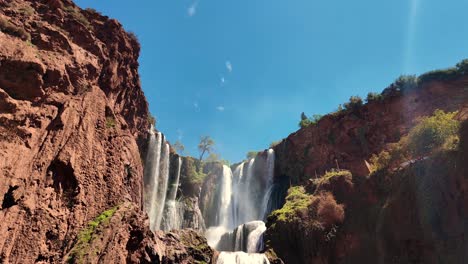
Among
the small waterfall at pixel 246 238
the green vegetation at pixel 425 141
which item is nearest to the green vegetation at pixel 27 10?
the small waterfall at pixel 246 238

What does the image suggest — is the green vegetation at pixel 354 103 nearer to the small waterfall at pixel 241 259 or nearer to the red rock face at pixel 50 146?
the small waterfall at pixel 241 259

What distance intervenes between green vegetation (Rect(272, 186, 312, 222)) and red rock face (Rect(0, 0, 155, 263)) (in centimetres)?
1176

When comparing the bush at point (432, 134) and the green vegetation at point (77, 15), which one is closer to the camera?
the bush at point (432, 134)

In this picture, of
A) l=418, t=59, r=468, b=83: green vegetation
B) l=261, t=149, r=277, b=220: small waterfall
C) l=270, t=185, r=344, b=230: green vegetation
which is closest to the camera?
l=270, t=185, r=344, b=230: green vegetation

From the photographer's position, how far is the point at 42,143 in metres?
15.8

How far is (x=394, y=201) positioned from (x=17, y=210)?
65.1ft

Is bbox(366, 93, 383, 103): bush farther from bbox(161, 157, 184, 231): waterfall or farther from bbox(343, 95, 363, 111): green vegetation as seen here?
bbox(161, 157, 184, 231): waterfall

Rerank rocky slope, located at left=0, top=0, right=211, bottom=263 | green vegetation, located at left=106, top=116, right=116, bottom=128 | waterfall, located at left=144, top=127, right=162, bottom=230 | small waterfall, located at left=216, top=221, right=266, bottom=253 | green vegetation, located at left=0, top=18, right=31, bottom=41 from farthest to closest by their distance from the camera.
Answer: waterfall, located at left=144, top=127, right=162, bottom=230 < small waterfall, located at left=216, top=221, right=266, bottom=253 < green vegetation, located at left=106, top=116, right=116, bottom=128 < green vegetation, located at left=0, top=18, right=31, bottom=41 < rocky slope, located at left=0, top=0, right=211, bottom=263

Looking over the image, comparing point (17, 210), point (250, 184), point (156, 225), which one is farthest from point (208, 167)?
point (17, 210)

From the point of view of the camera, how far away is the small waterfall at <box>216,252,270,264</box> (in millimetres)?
23156

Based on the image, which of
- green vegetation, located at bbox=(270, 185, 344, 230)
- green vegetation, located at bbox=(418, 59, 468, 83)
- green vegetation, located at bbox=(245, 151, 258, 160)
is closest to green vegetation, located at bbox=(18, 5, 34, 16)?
green vegetation, located at bbox=(270, 185, 344, 230)

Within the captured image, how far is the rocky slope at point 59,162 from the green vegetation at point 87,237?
0.05 meters

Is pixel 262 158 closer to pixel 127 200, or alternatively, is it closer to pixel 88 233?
pixel 127 200

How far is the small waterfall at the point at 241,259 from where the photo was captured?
2316 centimetres
